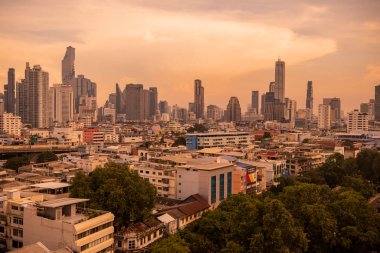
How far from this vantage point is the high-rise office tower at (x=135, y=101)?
121 metres

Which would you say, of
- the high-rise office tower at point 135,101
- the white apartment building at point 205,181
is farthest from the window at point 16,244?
the high-rise office tower at point 135,101

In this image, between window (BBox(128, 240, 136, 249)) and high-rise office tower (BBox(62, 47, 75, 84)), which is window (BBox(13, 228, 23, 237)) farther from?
high-rise office tower (BBox(62, 47, 75, 84))

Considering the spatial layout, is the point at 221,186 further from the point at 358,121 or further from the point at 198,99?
the point at 198,99

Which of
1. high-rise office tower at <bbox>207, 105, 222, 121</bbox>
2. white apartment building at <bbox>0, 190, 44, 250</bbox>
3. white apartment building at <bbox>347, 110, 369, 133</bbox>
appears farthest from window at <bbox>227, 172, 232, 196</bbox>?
high-rise office tower at <bbox>207, 105, 222, 121</bbox>

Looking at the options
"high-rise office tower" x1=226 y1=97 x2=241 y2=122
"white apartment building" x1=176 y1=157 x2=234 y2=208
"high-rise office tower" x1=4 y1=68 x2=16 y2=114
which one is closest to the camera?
"white apartment building" x1=176 y1=157 x2=234 y2=208

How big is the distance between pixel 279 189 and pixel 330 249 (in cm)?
838

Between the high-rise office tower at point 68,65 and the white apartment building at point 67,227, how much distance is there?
146 m

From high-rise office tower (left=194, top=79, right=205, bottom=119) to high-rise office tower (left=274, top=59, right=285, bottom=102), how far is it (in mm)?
26686

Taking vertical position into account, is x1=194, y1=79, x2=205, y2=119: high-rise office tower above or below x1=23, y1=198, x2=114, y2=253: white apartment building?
above

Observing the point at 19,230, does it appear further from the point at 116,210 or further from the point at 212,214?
the point at 212,214

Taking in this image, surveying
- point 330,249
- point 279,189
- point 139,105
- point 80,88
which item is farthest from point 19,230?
point 80,88

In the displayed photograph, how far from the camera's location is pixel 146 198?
50.0ft

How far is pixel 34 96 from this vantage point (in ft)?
252

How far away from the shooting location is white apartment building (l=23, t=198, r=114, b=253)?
11000 millimetres
